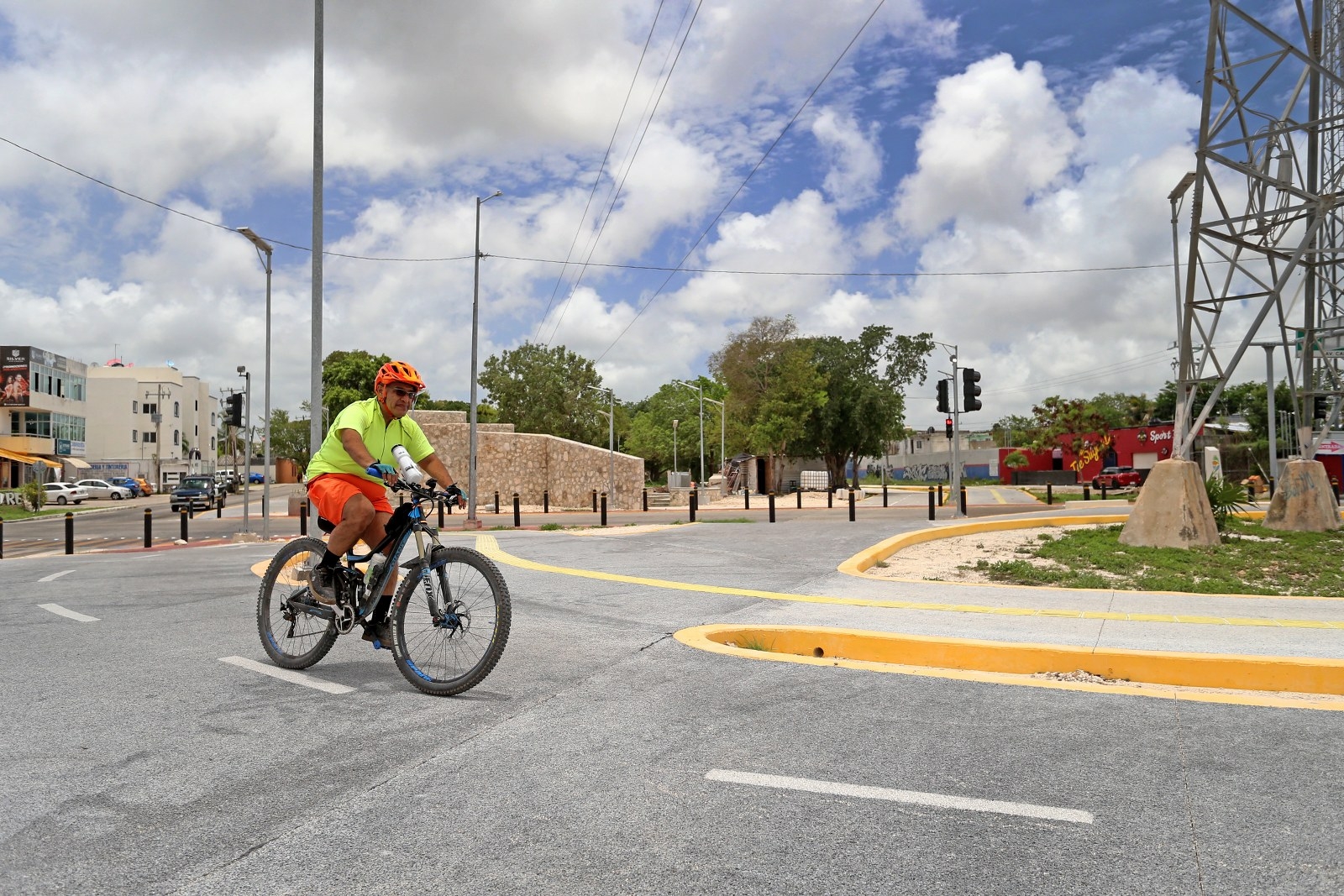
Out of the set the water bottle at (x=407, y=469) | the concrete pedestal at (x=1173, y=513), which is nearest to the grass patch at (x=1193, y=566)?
the concrete pedestal at (x=1173, y=513)

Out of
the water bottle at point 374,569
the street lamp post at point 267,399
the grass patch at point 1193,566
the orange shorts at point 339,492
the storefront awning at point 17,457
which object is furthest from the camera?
the storefront awning at point 17,457

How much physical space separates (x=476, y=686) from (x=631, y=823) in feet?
7.12

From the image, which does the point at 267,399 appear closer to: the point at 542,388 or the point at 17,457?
the point at 542,388

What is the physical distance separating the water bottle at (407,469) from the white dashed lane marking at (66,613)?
183 inches

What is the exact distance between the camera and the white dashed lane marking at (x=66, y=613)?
8.14 m

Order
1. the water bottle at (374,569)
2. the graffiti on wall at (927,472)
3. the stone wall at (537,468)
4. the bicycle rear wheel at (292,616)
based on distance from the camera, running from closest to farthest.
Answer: the water bottle at (374,569) < the bicycle rear wheel at (292,616) < the stone wall at (537,468) < the graffiti on wall at (927,472)

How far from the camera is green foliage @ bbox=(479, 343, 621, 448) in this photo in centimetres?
6334

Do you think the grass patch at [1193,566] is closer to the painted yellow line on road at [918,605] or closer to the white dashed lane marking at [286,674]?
the painted yellow line on road at [918,605]

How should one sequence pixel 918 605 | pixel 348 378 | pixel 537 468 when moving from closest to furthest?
pixel 918 605, pixel 537 468, pixel 348 378

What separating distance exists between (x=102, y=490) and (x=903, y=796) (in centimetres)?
6877

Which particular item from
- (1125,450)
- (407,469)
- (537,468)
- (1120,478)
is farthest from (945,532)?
(1125,450)

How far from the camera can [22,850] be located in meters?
3.00

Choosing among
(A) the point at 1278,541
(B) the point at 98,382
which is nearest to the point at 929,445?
(B) the point at 98,382

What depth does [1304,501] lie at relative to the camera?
1692cm
